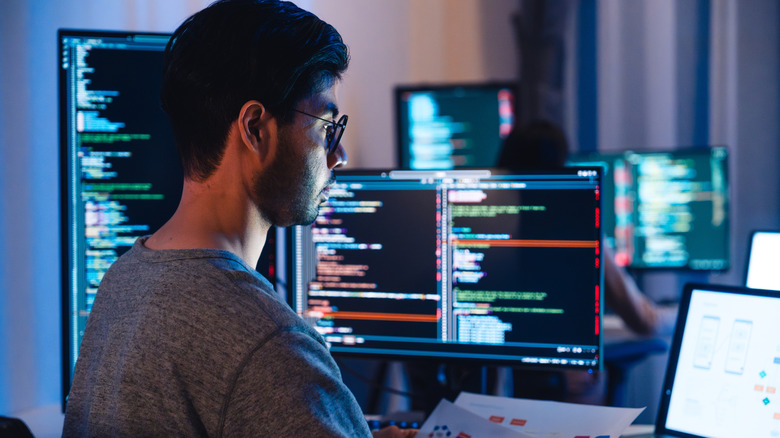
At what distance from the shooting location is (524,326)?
1230 millimetres

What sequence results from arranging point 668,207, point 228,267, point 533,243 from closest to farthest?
point 228,267, point 533,243, point 668,207

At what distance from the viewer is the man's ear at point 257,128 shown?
858 mm

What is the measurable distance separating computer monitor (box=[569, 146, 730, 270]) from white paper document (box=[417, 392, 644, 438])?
1697 millimetres

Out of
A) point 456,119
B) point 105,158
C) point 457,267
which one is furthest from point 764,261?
point 456,119

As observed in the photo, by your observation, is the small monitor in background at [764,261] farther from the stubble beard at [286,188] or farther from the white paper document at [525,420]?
the stubble beard at [286,188]

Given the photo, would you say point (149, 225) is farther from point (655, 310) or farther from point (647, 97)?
point (647, 97)

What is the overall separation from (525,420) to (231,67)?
71 centimetres

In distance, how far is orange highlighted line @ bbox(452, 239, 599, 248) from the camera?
1.21 m

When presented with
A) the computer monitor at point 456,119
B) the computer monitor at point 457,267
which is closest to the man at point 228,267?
the computer monitor at point 457,267

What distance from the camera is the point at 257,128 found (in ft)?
2.88

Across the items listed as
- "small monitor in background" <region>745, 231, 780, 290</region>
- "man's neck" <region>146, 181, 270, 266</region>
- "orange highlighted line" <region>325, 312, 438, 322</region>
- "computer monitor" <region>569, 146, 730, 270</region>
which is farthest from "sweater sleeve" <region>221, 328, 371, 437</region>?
"computer monitor" <region>569, 146, 730, 270</region>

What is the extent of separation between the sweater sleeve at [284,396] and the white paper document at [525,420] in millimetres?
371

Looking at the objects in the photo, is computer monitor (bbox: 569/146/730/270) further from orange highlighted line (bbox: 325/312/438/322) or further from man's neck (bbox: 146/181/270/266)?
man's neck (bbox: 146/181/270/266)

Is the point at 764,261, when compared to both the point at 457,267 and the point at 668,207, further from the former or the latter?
the point at 668,207
